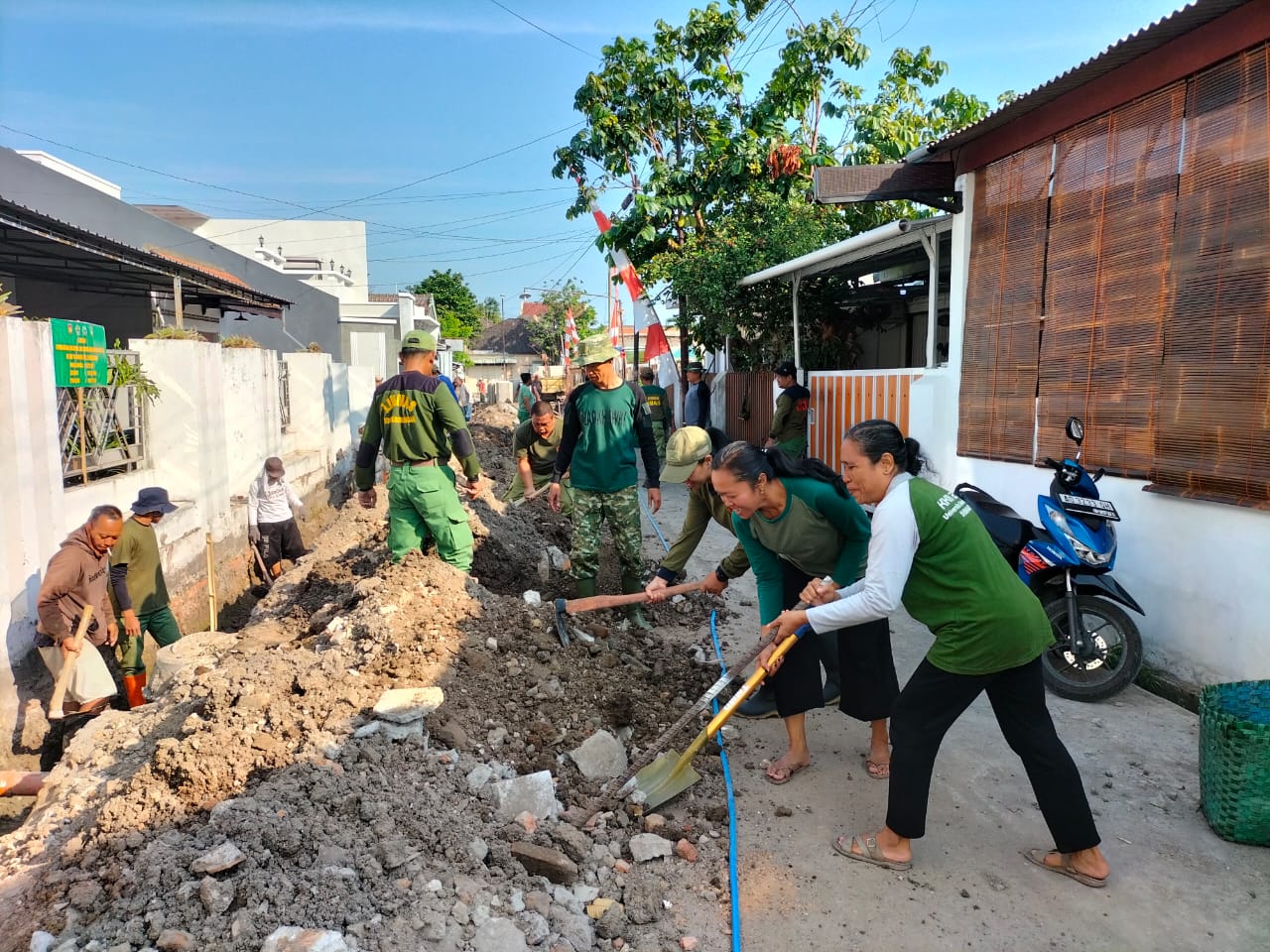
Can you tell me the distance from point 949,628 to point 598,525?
118 inches

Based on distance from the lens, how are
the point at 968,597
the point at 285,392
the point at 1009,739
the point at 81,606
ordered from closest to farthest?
the point at 968,597 < the point at 1009,739 < the point at 81,606 < the point at 285,392

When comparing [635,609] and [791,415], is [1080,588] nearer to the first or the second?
[635,609]

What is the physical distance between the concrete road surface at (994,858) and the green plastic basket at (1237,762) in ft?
0.27

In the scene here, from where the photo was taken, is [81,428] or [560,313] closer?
[81,428]

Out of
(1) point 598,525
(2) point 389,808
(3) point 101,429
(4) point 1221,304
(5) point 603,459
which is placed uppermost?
(4) point 1221,304

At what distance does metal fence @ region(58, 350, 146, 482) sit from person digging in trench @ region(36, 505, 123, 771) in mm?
999

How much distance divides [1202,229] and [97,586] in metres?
6.78

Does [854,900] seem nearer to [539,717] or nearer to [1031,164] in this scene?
[539,717]

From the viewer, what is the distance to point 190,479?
8.09m

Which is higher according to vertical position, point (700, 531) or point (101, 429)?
point (101, 429)

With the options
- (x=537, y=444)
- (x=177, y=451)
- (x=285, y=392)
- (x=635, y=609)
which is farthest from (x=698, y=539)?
(x=285, y=392)

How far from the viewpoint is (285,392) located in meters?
12.9

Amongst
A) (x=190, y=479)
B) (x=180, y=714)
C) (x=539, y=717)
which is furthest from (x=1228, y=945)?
(x=190, y=479)

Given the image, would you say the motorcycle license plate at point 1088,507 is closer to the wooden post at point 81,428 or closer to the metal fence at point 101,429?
the metal fence at point 101,429
